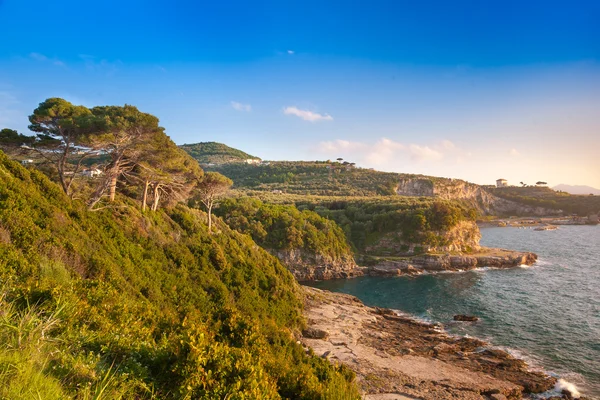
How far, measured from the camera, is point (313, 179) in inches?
4188

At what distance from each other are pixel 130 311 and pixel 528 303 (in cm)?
3711

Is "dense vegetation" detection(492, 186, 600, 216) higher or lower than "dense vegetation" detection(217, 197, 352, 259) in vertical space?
higher

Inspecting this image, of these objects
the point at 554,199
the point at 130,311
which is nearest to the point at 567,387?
the point at 130,311

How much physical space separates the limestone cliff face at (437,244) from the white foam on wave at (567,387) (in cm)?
3629

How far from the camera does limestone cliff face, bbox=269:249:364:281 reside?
163 feet

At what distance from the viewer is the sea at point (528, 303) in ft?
73.1

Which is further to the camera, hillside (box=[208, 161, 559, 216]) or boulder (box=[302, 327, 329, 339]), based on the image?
hillside (box=[208, 161, 559, 216])

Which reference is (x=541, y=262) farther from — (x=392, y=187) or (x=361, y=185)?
(x=361, y=185)

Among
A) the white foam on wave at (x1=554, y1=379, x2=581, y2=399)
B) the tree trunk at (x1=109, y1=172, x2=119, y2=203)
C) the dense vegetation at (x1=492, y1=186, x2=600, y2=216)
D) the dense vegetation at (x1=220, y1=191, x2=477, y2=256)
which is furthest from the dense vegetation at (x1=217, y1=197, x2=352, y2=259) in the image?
the dense vegetation at (x1=492, y1=186, x2=600, y2=216)

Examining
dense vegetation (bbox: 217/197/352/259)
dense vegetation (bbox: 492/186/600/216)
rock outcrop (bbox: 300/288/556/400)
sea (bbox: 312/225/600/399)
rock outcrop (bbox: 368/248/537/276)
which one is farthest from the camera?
dense vegetation (bbox: 492/186/600/216)

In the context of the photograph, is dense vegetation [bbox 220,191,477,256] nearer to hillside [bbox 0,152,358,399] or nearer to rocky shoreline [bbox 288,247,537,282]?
A: rocky shoreline [bbox 288,247,537,282]

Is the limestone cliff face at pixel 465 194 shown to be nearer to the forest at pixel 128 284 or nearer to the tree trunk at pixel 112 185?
the forest at pixel 128 284

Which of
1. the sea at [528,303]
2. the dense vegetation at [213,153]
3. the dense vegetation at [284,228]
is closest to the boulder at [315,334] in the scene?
the sea at [528,303]

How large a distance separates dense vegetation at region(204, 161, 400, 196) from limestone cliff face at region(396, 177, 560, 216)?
5827mm
